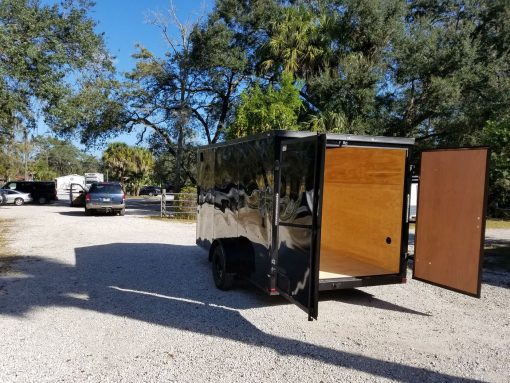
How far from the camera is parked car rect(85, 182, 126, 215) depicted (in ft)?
62.5

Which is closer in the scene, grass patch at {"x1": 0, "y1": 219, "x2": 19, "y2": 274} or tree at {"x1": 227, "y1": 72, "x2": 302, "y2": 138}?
grass patch at {"x1": 0, "y1": 219, "x2": 19, "y2": 274}

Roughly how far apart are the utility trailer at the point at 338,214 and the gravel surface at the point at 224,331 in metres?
0.46

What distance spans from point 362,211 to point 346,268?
3.45 feet

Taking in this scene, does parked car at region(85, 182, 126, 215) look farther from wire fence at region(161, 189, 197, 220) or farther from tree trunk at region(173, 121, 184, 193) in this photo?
tree trunk at region(173, 121, 184, 193)

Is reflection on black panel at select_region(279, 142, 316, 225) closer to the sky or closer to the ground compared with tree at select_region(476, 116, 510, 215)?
closer to the ground

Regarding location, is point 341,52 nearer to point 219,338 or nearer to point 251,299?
point 251,299

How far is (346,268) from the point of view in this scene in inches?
257

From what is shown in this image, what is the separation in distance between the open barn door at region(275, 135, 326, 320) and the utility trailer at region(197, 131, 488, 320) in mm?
12

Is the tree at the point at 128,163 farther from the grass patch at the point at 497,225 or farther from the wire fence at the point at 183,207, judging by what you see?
the grass patch at the point at 497,225

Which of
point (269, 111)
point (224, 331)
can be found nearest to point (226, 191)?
point (224, 331)

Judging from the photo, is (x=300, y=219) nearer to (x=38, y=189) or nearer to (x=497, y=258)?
(x=497, y=258)

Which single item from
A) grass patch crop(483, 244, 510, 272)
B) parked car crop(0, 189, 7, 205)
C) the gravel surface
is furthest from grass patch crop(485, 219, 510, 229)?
parked car crop(0, 189, 7, 205)

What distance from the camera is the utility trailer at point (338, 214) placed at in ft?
15.5

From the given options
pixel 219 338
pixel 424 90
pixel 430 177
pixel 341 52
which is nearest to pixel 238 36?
pixel 341 52
